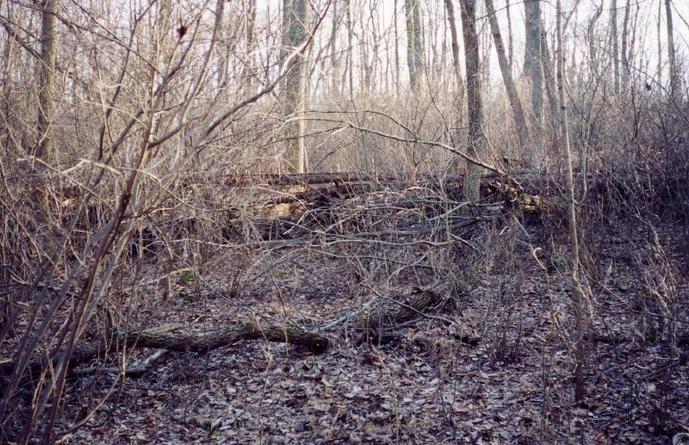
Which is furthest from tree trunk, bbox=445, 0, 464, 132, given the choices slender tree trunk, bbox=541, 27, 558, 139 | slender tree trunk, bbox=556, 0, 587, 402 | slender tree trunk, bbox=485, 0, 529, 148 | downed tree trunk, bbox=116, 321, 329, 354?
downed tree trunk, bbox=116, 321, 329, 354

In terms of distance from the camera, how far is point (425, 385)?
4.10 meters

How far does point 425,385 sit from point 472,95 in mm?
3066

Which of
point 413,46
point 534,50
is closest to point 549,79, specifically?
point 413,46

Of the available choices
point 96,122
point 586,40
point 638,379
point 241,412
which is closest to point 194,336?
point 241,412

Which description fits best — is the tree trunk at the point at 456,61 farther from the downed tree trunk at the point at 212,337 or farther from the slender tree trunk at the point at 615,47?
the downed tree trunk at the point at 212,337

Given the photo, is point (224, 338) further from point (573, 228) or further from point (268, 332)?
point (573, 228)

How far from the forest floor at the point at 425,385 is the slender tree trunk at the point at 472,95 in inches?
46.2

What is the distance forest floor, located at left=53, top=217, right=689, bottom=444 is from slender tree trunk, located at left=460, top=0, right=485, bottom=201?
1174 mm

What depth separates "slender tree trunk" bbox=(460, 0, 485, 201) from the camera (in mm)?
5723

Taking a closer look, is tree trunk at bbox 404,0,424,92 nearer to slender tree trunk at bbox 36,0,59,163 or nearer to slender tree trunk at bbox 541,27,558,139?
slender tree trunk at bbox 541,27,558,139

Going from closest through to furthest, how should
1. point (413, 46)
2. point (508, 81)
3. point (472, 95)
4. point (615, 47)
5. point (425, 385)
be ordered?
point (425, 385) < point (472, 95) < point (615, 47) < point (413, 46) < point (508, 81)

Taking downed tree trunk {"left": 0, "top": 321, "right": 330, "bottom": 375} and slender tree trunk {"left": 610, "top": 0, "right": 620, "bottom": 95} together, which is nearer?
downed tree trunk {"left": 0, "top": 321, "right": 330, "bottom": 375}

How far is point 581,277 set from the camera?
5.12 meters

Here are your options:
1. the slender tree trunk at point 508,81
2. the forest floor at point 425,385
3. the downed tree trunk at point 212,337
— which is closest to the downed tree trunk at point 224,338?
A: the downed tree trunk at point 212,337
